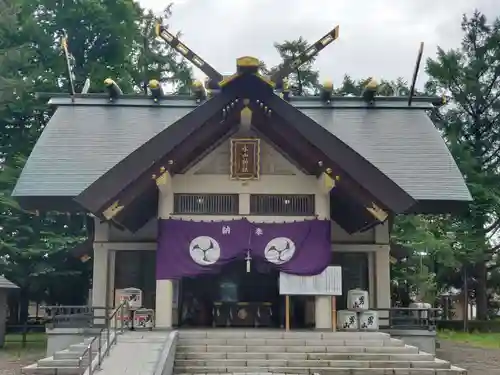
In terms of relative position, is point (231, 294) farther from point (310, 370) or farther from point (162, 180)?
point (310, 370)

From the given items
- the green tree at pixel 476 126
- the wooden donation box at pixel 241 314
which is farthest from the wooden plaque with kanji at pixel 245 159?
the green tree at pixel 476 126

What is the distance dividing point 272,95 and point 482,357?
9731mm

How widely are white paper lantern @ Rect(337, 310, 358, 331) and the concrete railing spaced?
3.83 meters

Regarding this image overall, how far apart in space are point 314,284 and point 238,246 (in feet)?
5.79

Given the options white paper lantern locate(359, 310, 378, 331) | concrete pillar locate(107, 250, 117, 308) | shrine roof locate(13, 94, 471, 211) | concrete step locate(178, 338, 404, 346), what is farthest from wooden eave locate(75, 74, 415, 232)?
shrine roof locate(13, 94, 471, 211)

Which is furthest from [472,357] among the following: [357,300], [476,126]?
[476,126]

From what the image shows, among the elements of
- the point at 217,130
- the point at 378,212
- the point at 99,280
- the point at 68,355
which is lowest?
the point at 68,355

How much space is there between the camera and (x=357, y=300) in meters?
13.6

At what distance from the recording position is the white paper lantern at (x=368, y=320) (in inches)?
518

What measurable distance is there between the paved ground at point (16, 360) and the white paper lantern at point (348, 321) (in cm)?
684

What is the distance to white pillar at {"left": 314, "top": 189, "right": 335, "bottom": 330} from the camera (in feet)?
42.0

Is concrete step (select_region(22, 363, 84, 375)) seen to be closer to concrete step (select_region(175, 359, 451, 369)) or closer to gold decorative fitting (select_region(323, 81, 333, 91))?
concrete step (select_region(175, 359, 451, 369))

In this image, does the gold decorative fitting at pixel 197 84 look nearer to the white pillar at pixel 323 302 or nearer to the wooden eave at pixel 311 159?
the wooden eave at pixel 311 159

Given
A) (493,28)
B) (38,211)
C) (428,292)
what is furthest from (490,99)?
(38,211)
